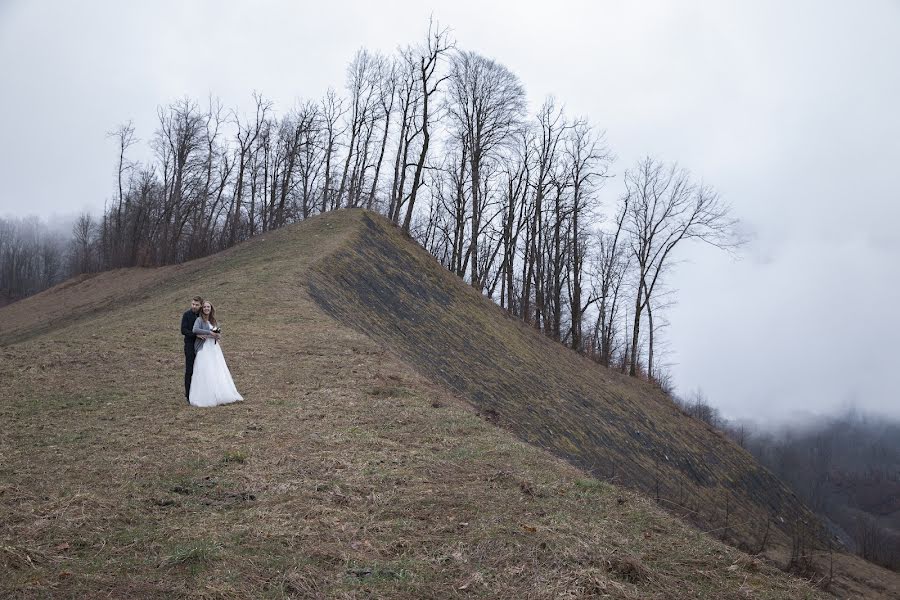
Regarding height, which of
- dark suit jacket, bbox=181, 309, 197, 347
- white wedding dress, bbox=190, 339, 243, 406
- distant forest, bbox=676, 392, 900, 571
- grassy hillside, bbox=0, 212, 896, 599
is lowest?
distant forest, bbox=676, 392, 900, 571

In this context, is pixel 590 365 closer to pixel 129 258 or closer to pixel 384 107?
pixel 384 107

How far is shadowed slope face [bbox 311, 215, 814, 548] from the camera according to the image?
1694 cm

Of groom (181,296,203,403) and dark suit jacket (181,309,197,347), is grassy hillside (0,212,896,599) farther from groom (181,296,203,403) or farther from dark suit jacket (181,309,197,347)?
dark suit jacket (181,309,197,347)

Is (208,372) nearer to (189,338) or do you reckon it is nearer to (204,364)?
(204,364)

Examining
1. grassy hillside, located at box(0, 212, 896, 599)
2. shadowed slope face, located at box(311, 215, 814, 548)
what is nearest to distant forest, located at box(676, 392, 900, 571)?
shadowed slope face, located at box(311, 215, 814, 548)

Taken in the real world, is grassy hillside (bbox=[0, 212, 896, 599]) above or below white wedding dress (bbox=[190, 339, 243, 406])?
below

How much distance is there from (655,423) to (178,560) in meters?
22.6

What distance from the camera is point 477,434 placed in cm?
878

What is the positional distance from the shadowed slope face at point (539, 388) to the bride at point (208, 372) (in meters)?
6.27

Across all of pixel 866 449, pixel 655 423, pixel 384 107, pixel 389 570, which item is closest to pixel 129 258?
pixel 384 107

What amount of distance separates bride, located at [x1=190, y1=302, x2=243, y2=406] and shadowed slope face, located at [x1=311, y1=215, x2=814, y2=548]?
6271 mm

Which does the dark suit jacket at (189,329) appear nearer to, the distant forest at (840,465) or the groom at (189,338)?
the groom at (189,338)

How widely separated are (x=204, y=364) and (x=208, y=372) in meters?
0.15

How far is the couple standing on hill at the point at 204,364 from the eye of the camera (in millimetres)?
9961
